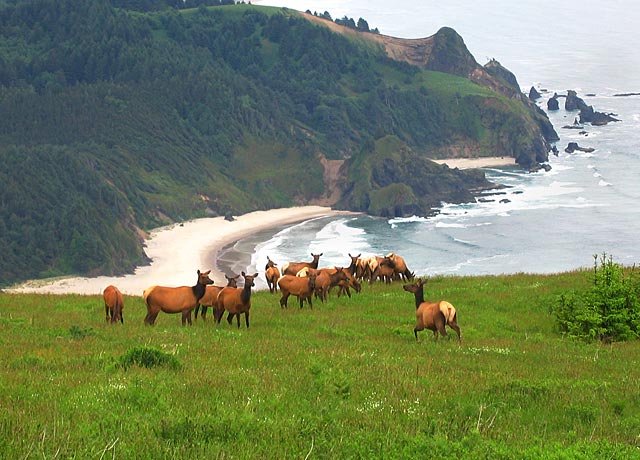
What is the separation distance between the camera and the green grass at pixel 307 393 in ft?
36.9

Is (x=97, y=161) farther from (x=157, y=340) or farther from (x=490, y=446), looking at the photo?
(x=490, y=446)

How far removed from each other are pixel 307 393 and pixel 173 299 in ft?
37.6

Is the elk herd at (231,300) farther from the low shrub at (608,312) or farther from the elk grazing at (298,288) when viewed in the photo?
the low shrub at (608,312)

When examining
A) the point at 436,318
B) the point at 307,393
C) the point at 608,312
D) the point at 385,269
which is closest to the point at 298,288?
the point at 436,318

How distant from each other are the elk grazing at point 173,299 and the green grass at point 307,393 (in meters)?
0.55

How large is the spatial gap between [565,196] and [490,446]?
6198 inches

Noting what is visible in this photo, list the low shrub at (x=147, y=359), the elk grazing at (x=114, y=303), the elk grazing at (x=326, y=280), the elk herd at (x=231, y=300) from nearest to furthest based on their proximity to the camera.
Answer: the low shrub at (x=147, y=359) < the elk herd at (x=231, y=300) < the elk grazing at (x=114, y=303) < the elk grazing at (x=326, y=280)

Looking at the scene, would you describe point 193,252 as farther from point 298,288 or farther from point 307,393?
point 307,393

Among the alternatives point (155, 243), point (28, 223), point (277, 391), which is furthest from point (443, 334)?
point (155, 243)

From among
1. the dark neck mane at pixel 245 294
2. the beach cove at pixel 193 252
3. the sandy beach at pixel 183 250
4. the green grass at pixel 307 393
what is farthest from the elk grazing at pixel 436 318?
the beach cove at pixel 193 252

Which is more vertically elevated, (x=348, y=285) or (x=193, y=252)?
(x=348, y=285)

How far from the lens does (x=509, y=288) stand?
Answer: 36.0 m

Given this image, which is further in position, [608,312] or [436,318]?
[608,312]

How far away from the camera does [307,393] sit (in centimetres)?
1470
